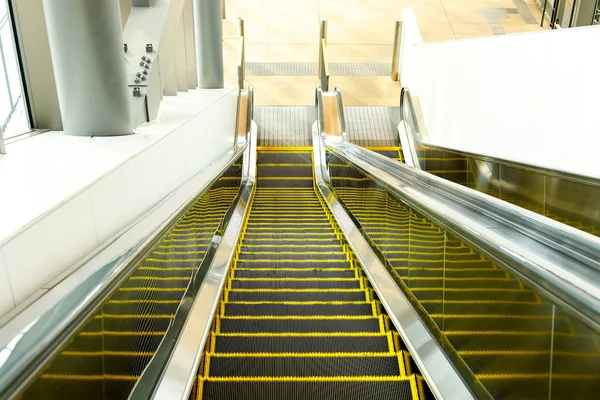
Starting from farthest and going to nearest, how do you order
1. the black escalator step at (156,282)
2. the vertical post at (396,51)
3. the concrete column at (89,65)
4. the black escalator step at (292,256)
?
the vertical post at (396,51), the black escalator step at (292,256), the concrete column at (89,65), the black escalator step at (156,282)

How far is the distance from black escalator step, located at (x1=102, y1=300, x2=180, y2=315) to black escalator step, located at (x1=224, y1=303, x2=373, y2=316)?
54cm

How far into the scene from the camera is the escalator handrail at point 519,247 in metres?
1.21

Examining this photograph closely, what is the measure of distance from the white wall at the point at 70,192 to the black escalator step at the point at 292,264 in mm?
867

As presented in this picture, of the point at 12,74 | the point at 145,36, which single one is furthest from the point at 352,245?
the point at 145,36

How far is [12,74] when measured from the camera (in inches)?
166

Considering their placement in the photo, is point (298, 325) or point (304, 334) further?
point (298, 325)

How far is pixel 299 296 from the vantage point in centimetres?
345

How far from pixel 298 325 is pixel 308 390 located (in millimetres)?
642

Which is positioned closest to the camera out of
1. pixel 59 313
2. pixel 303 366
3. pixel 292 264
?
pixel 59 313

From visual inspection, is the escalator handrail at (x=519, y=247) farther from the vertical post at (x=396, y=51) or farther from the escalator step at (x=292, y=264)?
the vertical post at (x=396, y=51)

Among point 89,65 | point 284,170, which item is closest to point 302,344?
point 89,65

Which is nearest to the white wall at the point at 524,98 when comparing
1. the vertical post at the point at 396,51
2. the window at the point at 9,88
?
the vertical post at the point at 396,51

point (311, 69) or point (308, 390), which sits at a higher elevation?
point (311, 69)

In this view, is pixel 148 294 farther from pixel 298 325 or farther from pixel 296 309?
pixel 296 309
